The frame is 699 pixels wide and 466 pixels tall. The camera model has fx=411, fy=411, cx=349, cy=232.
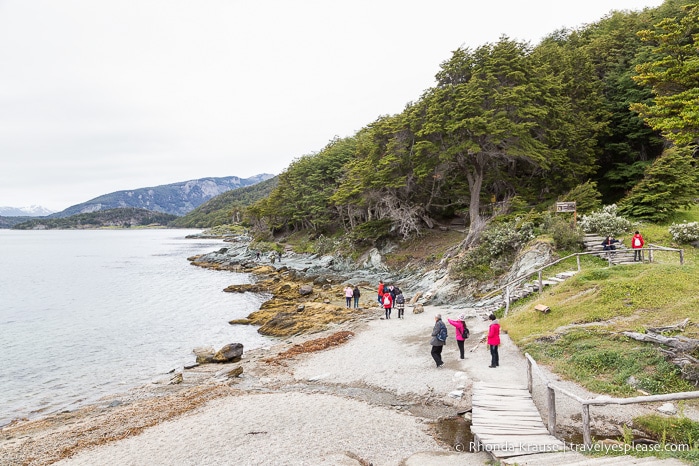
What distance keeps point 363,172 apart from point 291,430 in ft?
128

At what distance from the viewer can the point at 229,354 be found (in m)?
21.0

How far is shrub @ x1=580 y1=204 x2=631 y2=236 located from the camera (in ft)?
85.3

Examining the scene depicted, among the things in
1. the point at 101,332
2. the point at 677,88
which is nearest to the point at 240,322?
the point at 101,332

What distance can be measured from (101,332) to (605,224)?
35.6m

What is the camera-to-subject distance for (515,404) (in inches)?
391

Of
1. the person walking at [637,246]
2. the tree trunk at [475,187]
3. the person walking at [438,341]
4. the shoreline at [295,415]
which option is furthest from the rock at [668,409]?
the tree trunk at [475,187]

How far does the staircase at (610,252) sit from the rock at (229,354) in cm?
1952

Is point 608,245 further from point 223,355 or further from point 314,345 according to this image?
point 223,355

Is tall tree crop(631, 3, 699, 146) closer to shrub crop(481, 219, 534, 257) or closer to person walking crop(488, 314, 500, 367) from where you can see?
person walking crop(488, 314, 500, 367)

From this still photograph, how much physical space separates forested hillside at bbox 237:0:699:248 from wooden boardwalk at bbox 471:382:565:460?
83.0 feet

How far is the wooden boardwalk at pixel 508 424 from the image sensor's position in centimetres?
809

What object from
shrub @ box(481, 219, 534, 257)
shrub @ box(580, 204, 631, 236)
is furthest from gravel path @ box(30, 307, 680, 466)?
shrub @ box(580, 204, 631, 236)

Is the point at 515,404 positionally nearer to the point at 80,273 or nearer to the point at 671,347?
the point at 671,347

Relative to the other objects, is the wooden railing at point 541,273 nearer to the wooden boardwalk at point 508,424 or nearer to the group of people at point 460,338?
the group of people at point 460,338
